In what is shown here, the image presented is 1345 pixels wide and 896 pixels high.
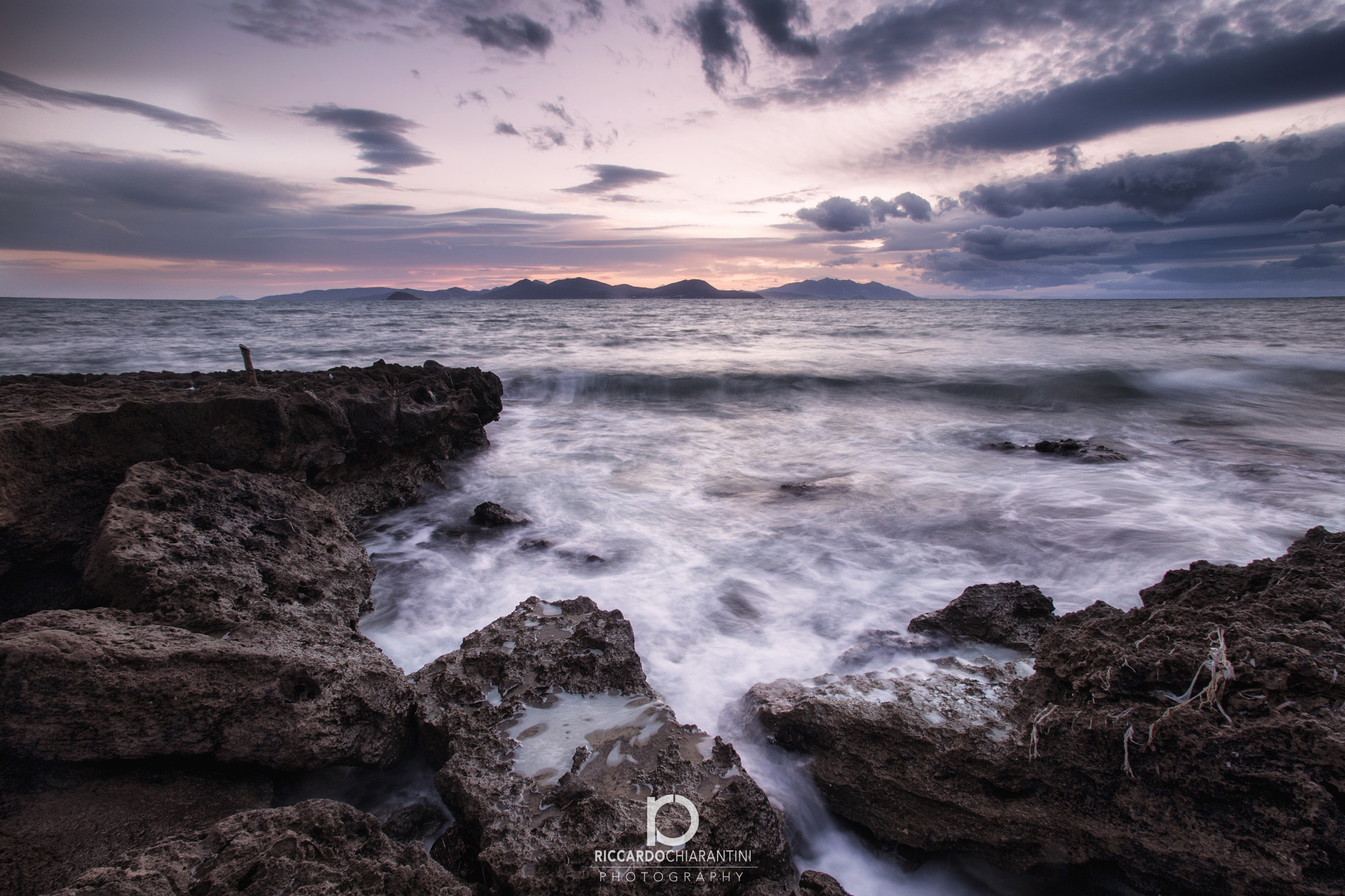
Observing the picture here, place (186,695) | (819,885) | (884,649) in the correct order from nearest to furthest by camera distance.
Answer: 1. (819,885)
2. (186,695)
3. (884,649)

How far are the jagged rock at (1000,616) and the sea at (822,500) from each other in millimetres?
534

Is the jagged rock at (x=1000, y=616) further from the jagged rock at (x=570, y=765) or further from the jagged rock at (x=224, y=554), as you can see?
the jagged rock at (x=224, y=554)

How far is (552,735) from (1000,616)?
2.81m

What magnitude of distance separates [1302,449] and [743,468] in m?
8.32

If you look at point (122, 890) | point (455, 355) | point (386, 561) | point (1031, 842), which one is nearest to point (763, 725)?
point (1031, 842)

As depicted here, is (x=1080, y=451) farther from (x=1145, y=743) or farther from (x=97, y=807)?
(x=97, y=807)

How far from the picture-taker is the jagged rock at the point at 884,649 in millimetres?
3822

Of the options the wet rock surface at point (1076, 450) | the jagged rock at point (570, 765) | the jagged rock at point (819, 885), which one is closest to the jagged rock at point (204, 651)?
the jagged rock at point (570, 765)

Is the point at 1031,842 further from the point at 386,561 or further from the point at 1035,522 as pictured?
the point at 386,561

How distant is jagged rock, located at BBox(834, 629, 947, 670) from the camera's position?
382 centimetres

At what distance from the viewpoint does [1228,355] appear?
18.5 meters

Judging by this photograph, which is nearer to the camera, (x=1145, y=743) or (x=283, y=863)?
(x=283, y=863)

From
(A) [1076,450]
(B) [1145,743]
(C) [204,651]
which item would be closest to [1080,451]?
(A) [1076,450]

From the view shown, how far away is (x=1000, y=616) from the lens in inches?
145
